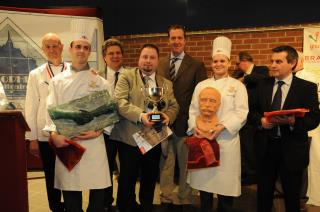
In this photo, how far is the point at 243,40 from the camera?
5012mm

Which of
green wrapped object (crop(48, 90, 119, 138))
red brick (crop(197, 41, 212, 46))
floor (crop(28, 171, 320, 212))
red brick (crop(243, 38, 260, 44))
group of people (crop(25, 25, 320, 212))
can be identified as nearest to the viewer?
green wrapped object (crop(48, 90, 119, 138))

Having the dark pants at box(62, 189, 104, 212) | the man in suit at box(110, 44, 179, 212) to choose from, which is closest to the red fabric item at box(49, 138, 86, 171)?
the dark pants at box(62, 189, 104, 212)

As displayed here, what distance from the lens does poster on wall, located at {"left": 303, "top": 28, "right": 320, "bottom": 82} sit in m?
4.55

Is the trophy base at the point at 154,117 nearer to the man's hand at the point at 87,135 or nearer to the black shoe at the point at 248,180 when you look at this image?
the man's hand at the point at 87,135

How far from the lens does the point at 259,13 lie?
4.91 m

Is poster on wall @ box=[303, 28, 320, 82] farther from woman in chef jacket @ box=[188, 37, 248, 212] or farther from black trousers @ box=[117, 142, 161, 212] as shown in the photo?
black trousers @ box=[117, 142, 161, 212]

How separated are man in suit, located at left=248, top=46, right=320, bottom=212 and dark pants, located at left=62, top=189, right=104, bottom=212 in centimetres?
126

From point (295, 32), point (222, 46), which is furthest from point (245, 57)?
point (222, 46)

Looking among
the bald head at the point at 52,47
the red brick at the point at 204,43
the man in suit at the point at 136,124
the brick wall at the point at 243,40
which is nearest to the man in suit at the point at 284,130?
A: the man in suit at the point at 136,124

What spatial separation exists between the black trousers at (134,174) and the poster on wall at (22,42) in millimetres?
2255

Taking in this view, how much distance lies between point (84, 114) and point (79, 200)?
0.63 m

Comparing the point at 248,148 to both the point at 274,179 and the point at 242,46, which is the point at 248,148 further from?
the point at 274,179

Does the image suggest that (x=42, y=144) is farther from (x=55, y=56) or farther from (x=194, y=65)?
(x=194, y=65)

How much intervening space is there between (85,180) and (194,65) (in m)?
1.47
